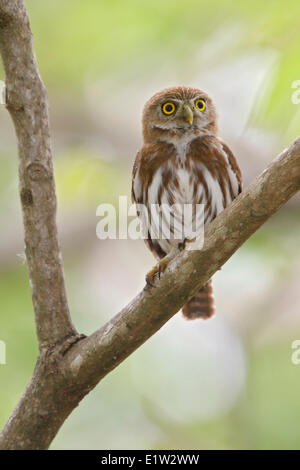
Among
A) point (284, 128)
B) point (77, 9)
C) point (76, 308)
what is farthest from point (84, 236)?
point (284, 128)

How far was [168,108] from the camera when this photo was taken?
494 cm

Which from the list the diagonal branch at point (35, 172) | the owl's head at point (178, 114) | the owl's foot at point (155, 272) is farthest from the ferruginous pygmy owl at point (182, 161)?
the diagonal branch at point (35, 172)

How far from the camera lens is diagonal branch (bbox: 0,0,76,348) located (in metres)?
3.29

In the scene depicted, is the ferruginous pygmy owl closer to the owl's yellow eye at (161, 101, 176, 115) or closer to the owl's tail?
the owl's yellow eye at (161, 101, 176, 115)

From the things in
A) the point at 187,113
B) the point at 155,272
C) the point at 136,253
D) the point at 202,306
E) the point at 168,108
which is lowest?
the point at 155,272

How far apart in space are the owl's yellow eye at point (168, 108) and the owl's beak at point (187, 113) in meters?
0.12

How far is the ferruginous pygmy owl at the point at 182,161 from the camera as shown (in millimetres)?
4457

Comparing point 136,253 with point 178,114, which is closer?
point 178,114

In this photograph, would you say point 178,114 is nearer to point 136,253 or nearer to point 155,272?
point 155,272

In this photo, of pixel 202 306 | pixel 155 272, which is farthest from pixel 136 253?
pixel 155 272

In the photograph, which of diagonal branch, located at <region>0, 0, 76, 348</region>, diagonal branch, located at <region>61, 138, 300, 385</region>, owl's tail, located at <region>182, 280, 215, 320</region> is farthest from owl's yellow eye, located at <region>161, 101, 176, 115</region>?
diagonal branch, located at <region>61, 138, 300, 385</region>

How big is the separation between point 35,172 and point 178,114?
5.45ft

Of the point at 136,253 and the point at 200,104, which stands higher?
the point at 136,253

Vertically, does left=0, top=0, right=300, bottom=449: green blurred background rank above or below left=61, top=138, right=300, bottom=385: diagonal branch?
above
